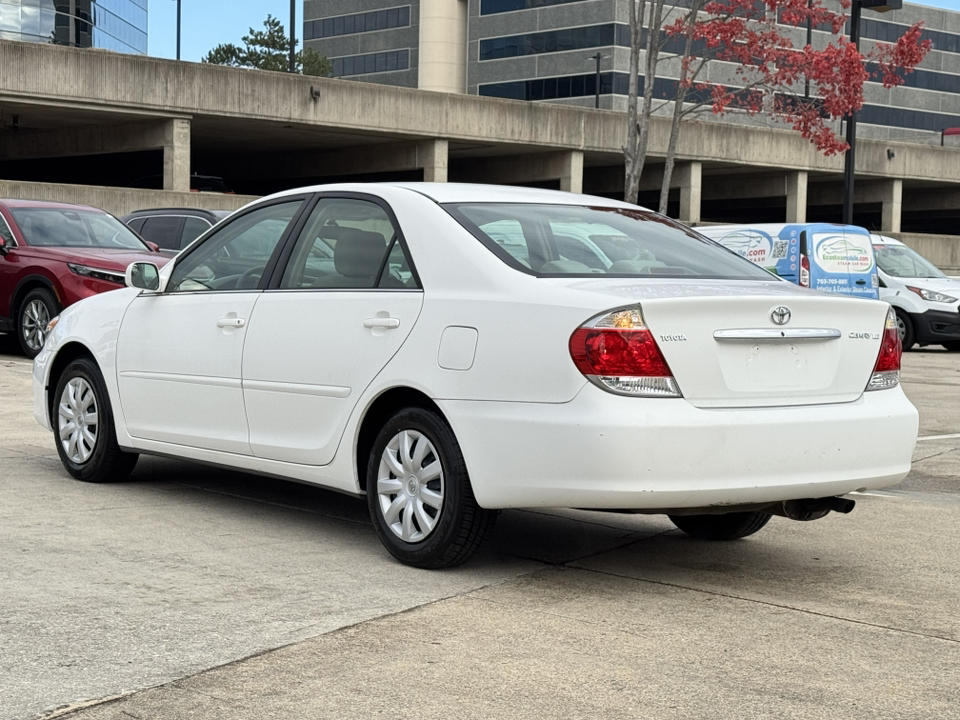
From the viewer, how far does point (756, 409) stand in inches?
197

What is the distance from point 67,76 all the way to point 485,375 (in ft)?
92.7

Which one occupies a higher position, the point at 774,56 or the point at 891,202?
the point at 774,56

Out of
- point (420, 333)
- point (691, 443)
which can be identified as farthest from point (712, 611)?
point (420, 333)

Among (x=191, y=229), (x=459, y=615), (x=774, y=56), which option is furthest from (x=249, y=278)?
(x=774, y=56)

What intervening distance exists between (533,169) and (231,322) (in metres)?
34.7

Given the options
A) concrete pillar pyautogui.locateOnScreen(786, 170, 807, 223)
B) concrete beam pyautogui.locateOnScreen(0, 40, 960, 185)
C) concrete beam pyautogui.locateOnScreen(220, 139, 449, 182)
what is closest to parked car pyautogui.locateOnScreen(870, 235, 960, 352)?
concrete beam pyautogui.locateOnScreen(220, 139, 449, 182)

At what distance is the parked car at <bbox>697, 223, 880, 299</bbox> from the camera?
19078mm

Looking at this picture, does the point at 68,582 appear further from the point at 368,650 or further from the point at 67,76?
the point at 67,76

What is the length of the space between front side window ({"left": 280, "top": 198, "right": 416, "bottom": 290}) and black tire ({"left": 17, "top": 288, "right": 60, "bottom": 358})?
28.6 ft

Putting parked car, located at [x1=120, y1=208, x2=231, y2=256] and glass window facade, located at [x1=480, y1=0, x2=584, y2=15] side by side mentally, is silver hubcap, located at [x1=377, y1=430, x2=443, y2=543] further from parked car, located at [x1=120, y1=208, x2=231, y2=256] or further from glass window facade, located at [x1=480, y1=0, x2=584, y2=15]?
glass window facade, located at [x1=480, y1=0, x2=584, y2=15]

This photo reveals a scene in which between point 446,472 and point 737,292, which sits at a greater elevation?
point 737,292

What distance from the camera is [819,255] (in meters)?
19.1

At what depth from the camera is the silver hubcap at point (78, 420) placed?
7.18m

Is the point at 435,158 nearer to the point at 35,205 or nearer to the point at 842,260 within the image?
the point at 842,260
